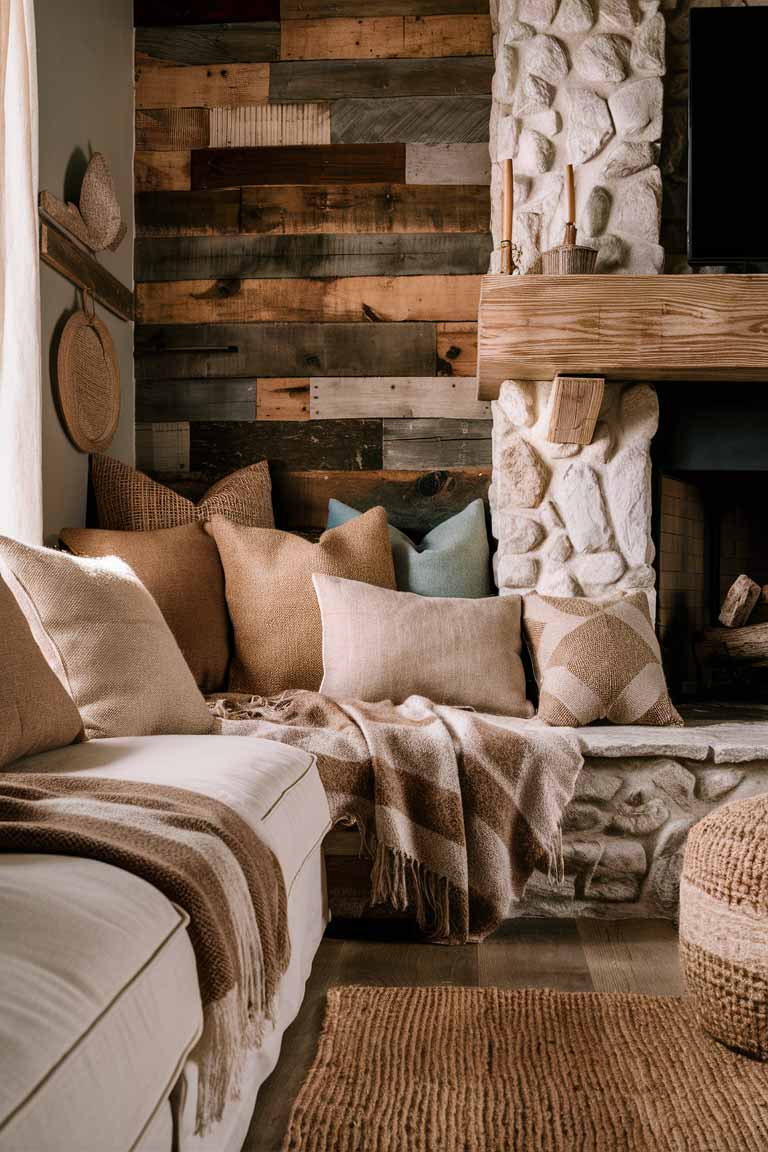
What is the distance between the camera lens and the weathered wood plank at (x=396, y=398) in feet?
10.9

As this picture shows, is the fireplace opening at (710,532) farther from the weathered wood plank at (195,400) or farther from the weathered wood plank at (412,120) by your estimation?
the weathered wood plank at (195,400)

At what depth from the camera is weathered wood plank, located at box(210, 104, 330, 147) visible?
132 inches

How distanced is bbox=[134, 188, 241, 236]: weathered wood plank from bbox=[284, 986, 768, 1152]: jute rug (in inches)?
102

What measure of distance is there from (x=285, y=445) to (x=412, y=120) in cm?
120

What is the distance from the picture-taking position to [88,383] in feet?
9.83

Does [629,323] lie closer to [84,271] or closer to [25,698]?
[84,271]

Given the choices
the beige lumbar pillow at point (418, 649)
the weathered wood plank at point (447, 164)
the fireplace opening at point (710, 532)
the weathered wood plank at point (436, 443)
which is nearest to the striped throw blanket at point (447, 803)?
the beige lumbar pillow at point (418, 649)

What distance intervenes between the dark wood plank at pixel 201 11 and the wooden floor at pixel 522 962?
Result: 3039 mm

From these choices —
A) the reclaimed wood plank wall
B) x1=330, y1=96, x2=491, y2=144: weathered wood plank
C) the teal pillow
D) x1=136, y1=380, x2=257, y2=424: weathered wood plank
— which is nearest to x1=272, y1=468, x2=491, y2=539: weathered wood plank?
the reclaimed wood plank wall

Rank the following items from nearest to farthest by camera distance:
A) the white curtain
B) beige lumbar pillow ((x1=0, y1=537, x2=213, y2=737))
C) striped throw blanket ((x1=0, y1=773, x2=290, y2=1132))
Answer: striped throw blanket ((x1=0, y1=773, x2=290, y2=1132))
beige lumbar pillow ((x1=0, y1=537, x2=213, y2=737))
the white curtain

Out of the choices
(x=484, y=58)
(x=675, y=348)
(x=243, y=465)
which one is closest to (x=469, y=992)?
(x=675, y=348)

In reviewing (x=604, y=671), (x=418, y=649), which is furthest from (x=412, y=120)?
(x=604, y=671)

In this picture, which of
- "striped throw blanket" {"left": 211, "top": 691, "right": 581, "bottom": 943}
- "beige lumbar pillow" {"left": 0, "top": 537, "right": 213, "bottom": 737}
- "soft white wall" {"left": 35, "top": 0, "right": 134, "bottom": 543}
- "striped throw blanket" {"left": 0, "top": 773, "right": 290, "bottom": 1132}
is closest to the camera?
"striped throw blanket" {"left": 0, "top": 773, "right": 290, "bottom": 1132}

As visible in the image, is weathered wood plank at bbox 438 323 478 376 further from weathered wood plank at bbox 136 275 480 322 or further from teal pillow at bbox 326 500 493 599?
teal pillow at bbox 326 500 493 599
